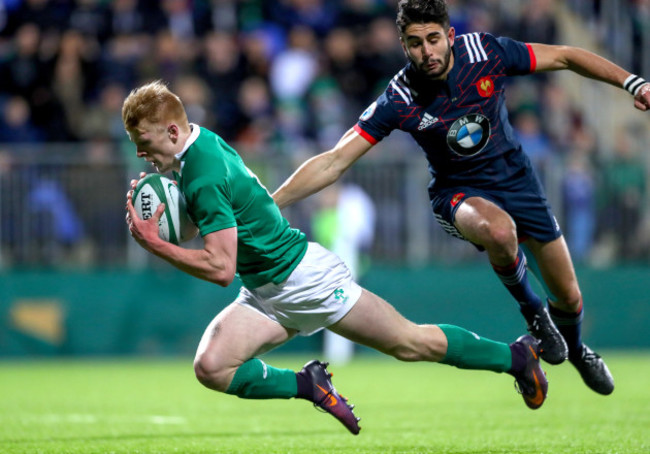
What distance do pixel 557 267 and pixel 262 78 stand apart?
8867mm

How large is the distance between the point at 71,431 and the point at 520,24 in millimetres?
11126

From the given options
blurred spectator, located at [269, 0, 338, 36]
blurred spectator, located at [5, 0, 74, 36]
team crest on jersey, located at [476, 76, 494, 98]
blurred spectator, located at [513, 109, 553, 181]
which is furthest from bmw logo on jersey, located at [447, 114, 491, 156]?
blurred spectator, located at [5, 0, 74, 36]

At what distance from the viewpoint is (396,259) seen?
14789mm

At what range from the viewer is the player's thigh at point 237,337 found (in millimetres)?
6250

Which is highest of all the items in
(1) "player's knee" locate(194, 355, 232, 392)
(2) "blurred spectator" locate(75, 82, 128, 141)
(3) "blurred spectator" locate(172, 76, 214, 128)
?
(1) "player's knee" locate(194, 355, 232, 392)

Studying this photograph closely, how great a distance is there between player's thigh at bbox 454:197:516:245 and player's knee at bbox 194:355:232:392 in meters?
1.82

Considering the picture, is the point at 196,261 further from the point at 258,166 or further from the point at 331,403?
the point at 258,166

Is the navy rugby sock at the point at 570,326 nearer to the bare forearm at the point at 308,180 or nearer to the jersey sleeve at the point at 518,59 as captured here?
the jersey sleeve at the point at 518,59

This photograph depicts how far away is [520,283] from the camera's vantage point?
7285 millimetres

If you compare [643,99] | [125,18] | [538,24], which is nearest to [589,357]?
[643,99]

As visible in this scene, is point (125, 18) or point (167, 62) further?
point (125, 18)

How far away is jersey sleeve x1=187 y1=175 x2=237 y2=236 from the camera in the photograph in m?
5.79

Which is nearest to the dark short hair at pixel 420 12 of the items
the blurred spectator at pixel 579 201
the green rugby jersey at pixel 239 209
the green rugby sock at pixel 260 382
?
the green rugby jersey at pixel 239 209

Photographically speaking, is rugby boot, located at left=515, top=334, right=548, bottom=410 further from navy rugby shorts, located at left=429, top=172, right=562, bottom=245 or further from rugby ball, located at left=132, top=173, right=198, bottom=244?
rugby ball, located at left=132, top=173, right=198, bottom=244
